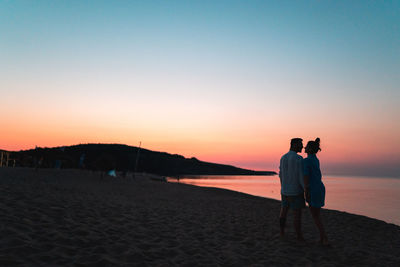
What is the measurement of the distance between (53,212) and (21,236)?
2014 mm

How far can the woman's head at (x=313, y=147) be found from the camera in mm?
5504

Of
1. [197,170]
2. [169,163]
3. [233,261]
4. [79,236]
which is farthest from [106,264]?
[197,170]

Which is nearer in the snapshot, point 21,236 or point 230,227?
point 21,236

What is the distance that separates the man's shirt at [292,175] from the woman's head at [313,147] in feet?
0.88

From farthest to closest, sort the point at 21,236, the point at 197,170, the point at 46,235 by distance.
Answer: the point at 197,170 → the point at 46,235 → the point at 21,236

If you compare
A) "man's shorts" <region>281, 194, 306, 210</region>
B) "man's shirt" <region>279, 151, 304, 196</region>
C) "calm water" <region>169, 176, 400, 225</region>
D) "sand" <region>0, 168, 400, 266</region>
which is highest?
"man's shirt" <region>279, 151, 304, 196</region>

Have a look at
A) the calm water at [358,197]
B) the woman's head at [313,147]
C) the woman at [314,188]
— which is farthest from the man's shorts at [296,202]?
the calm water at [358,197]

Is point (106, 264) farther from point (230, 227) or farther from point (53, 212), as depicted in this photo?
point (230, 227)

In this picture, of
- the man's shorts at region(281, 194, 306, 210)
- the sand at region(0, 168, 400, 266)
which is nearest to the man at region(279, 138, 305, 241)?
the man's shorts at region(281, 194, 306, 210)

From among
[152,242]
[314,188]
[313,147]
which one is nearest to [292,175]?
[314,188]

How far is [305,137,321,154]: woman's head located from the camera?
550cm

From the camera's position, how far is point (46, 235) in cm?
426

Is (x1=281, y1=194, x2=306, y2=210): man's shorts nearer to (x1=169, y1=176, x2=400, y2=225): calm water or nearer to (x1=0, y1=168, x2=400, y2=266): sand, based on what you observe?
(x1=0, y1=168, x2=400, y2=266): sand

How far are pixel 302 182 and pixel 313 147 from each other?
2.61 ft
